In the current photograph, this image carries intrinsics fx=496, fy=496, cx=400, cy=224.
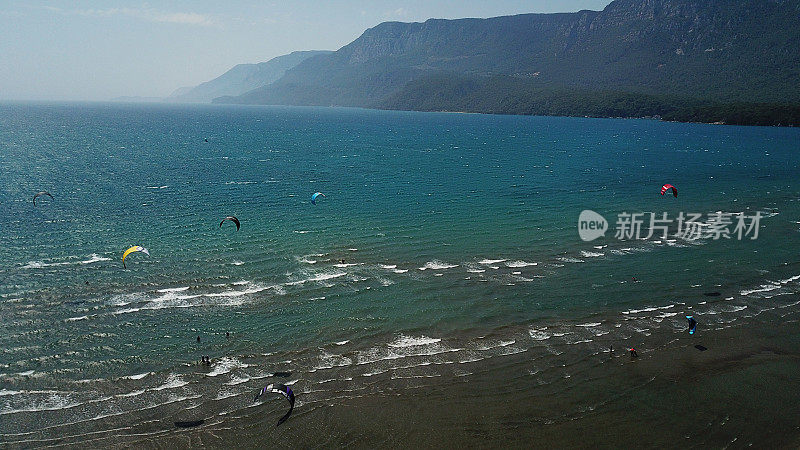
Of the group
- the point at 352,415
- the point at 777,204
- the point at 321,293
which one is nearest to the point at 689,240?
the point at 777,204

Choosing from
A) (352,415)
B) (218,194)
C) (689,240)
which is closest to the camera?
(352,415)

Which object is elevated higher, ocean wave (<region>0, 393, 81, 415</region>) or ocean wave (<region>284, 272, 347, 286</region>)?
ocean wave (<region>284, 272, 347, 286</region>)

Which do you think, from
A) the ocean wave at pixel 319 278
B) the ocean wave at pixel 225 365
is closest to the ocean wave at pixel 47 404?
the ocean wave at pixel 225 365

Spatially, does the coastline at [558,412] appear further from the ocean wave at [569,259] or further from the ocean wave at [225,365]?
the ocean wave at [569,259]

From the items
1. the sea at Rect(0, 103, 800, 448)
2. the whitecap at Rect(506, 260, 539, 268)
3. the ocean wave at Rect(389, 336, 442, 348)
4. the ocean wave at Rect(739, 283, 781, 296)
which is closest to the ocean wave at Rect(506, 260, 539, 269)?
the whitecap at Rect(506, 260, 539, 268)

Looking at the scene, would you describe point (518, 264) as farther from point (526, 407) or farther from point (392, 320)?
point (526, 407)

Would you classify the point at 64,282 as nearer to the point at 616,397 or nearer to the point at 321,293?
the point at 321,293

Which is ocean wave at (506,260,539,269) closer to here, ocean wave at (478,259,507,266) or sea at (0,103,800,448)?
sea at (0,103,800,448)

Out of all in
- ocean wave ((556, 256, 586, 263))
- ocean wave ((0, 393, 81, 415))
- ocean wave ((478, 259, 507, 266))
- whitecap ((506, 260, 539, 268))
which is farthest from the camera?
ocean wave ((556, 256, 586, 263))
